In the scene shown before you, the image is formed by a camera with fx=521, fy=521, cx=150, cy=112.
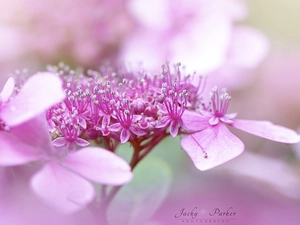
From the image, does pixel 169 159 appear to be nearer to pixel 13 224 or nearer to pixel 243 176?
pixel 243 176

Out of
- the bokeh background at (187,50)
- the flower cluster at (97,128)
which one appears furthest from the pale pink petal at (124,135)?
the bokeh background at (187,50)

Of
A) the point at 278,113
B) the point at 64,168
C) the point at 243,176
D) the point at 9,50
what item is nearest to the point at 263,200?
the point at 243,176

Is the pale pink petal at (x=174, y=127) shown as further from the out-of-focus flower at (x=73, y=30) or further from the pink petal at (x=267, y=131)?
the out-of-focus flower at (x=73, y=30)

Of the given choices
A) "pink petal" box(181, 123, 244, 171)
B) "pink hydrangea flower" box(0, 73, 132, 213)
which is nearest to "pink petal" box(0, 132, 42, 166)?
"pink hydrangea flower" box(0, 73, 132, 213)

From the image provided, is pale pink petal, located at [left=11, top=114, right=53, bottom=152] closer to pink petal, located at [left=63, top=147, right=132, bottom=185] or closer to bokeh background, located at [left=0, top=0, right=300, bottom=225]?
pink petal, located at [left=63, top=147, right=132, bottom=185]

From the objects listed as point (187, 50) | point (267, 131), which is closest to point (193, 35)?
point (187, 50)

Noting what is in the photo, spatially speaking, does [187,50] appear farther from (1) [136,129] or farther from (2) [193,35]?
(1) [136,129]
